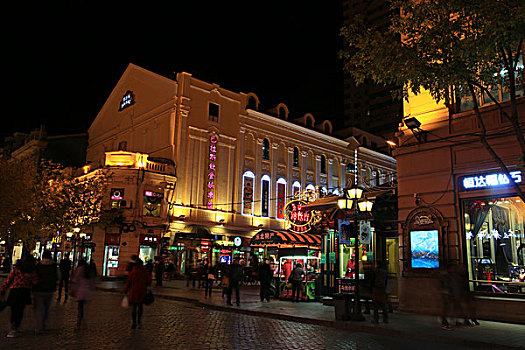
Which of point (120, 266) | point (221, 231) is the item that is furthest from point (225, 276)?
point (221, 231)

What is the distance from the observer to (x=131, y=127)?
1625 inches

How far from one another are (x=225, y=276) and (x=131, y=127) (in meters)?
27.4

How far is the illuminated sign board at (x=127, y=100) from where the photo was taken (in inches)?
1630

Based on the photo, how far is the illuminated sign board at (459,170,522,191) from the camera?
13135mm

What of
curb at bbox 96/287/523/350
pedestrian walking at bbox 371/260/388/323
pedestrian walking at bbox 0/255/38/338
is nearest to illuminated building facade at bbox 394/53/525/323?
pedestrian walking at bbox 371/260/388/323

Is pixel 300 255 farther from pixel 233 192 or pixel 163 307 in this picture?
pixel 233 192

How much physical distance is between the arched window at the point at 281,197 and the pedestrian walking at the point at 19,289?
105 feet

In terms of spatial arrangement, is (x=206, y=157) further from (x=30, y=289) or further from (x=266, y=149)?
(x=30, y=289)

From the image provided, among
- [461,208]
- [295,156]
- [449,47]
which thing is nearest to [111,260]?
[295,156]

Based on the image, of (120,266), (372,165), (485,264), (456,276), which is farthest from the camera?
(372,165)

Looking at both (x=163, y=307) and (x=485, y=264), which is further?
(x=163, y=307)

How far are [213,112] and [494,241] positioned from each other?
2665 centimetres

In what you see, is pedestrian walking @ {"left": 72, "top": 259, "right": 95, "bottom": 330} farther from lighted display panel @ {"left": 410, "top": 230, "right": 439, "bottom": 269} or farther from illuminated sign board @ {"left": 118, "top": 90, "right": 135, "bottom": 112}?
illuminated sign board @ {"left": 118, "top": 90, "right": 135, "bottom": 112}

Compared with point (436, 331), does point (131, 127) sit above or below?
above
